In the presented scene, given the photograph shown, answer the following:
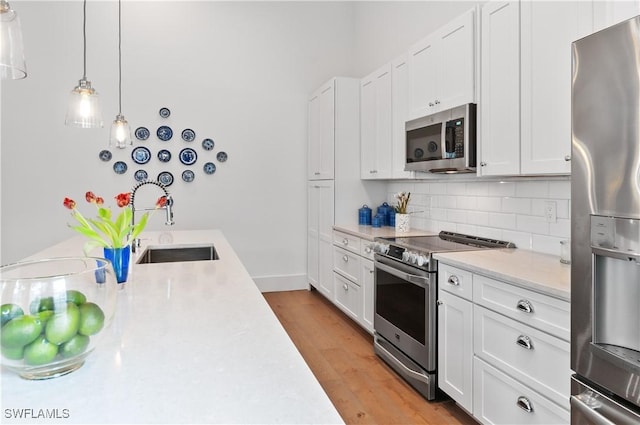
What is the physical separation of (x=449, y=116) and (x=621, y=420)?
1.92 meters

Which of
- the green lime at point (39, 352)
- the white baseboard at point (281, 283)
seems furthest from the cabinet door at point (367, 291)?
the green lime at point (39, 352)

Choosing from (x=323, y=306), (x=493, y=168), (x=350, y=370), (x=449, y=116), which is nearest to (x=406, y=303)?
(x=350, y=370)

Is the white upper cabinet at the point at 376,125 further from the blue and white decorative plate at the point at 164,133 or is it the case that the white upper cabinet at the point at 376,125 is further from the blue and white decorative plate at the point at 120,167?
the blue and white decorative plate at the point at 120,167

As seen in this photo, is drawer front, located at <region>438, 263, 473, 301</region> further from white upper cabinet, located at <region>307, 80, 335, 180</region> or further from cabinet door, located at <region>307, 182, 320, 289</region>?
cabinet door, located at <region>307, 182, 320, 289</region>

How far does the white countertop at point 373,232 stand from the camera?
343cm

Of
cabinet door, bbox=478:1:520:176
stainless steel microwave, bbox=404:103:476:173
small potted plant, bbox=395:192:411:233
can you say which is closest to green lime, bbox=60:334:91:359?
cabinet door, bbox=478:1:520:176

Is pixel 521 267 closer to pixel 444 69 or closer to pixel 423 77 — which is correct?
pixel 444 69

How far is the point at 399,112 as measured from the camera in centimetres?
351

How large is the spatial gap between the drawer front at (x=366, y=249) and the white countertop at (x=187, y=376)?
6.41 feet

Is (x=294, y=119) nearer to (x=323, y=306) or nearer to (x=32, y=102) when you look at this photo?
(x=323, y=306)

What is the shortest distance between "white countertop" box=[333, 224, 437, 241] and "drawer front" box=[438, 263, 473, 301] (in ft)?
2.98

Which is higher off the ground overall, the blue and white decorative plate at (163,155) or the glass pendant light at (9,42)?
the blue and white decorative plate at (163,155)

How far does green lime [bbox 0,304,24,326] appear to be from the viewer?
787 millimetres

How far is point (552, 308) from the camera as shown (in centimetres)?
168
